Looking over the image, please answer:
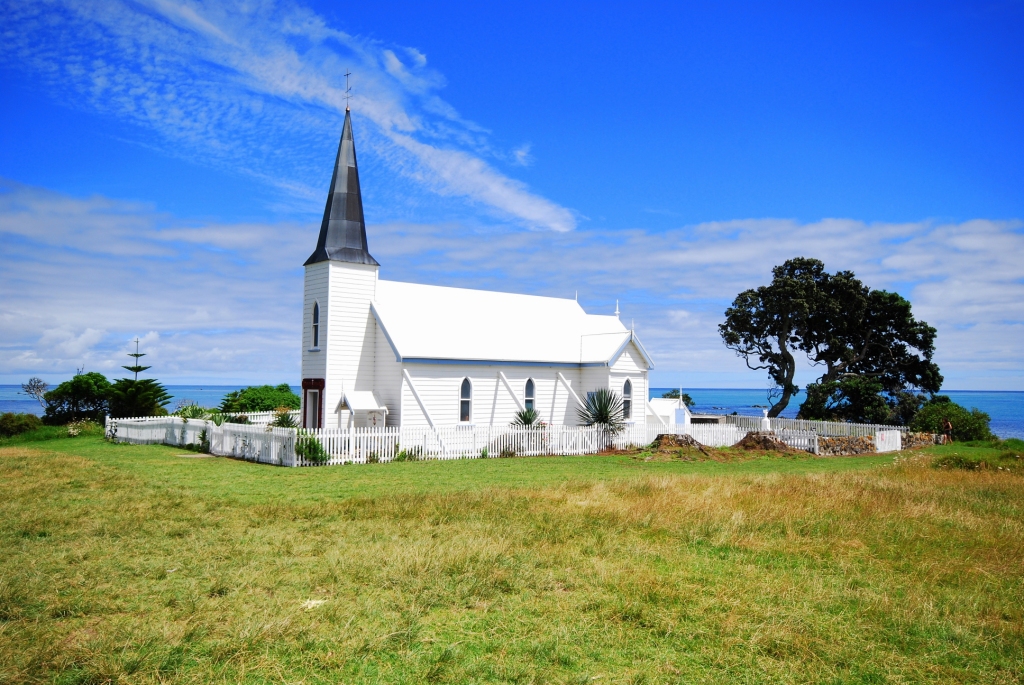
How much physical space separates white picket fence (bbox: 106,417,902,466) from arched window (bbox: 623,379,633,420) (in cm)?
157

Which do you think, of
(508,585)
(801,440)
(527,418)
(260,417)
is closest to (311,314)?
(260,417)

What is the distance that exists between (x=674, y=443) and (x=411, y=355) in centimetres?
1205

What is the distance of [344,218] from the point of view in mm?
29359

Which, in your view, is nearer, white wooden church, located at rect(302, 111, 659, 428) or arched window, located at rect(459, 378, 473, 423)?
white wooden church, located at rect(302, 111, 659, 428)

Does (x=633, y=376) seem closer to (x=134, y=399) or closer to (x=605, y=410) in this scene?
(x=605, y=410)

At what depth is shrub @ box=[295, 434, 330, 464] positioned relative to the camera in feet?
76.5

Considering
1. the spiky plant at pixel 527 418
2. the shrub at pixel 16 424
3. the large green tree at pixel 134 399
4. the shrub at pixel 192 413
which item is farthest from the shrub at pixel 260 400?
the spiky plant at pixel 527 418

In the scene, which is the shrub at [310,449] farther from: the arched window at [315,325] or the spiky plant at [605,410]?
the spiky plant at [605,410]

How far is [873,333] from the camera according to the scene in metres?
46.2

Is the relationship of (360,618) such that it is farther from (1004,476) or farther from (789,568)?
(1004,476)

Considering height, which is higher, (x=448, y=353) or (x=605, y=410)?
(x=448, y=353)

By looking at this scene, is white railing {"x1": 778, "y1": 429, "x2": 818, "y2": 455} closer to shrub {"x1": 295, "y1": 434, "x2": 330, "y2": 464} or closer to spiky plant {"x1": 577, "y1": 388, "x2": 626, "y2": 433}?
spiky plant {"x1": 577, "y1": 388, "x2": 626, "y2": 433}

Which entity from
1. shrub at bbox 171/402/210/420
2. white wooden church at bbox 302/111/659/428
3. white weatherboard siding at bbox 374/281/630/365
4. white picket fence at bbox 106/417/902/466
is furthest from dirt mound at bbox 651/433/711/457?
shrub at bbox 171/402/210/420

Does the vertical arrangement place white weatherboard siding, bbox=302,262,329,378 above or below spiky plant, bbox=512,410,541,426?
above
